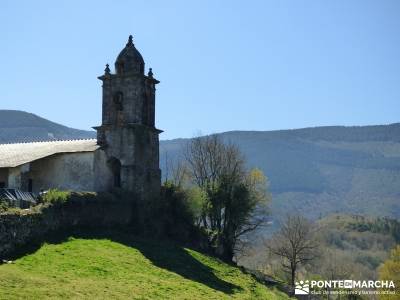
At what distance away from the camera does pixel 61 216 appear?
3195 centimetres

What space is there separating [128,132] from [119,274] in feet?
54.5

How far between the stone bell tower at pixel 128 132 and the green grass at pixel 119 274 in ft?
20.0

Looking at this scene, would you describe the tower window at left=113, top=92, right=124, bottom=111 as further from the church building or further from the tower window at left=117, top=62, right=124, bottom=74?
the tower window at left=117, top=62, right=124, bottom=74

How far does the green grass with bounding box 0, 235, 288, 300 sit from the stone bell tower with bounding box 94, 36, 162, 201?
6.08m

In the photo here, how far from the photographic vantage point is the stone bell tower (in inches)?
1618

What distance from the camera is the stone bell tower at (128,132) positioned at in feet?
135

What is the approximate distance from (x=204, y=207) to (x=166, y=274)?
1765cm

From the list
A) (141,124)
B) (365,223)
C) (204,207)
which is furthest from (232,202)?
(365,223)

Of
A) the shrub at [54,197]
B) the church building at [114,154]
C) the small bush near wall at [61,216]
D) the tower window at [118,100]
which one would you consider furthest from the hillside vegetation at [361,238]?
the shrub at [54,197]

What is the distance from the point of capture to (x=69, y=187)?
135ft

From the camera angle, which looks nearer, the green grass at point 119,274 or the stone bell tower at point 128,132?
the green grass at point 119,274

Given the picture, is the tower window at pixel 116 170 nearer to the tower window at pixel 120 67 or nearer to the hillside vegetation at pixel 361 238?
the tower window at pixel 120 67

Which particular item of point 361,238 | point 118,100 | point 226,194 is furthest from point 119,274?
point 361,238

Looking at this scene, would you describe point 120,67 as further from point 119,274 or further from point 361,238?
point 361,238
